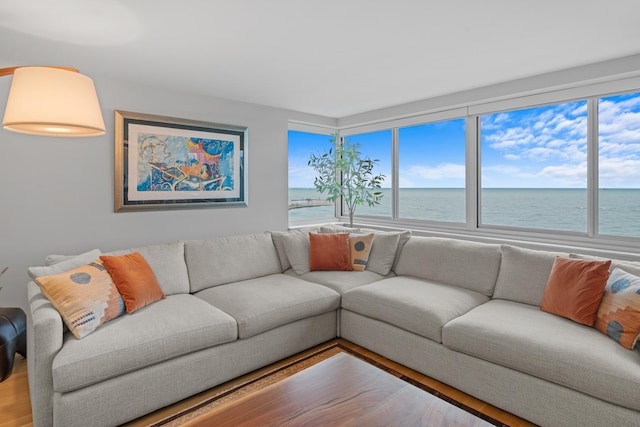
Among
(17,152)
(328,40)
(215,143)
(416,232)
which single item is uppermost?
(328,40)

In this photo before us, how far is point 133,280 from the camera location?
2.49 m

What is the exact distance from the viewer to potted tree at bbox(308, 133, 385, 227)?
5004mm

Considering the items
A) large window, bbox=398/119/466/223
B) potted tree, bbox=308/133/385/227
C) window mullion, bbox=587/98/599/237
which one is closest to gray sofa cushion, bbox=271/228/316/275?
potted tree, bbox=308/133/385/227

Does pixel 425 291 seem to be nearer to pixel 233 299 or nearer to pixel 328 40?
pixel 233 299

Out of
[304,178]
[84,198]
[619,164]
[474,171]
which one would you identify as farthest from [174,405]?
[619,164]

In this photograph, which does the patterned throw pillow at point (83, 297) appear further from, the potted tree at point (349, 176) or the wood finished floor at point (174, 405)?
the potted tree at point (349, 176)

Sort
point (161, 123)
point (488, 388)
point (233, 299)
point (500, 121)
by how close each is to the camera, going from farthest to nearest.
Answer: point (500, 121) → point (161, 123) → point (233, 299) → point (488, 388)

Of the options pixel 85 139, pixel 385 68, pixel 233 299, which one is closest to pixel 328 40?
pixel 385 68

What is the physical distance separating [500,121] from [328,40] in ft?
7.78

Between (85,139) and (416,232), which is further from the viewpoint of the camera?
(416,232)

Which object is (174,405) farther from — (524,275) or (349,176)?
(349,176)

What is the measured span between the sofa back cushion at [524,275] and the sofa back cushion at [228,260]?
202cm

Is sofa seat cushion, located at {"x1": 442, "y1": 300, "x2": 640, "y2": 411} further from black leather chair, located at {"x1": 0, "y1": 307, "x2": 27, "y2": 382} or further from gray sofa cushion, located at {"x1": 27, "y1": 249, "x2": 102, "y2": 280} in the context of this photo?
black leather chair, located at {"x1": 0, "y1": 307, "x2": 27, "y2": 382}

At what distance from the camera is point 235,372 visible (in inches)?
98.2
